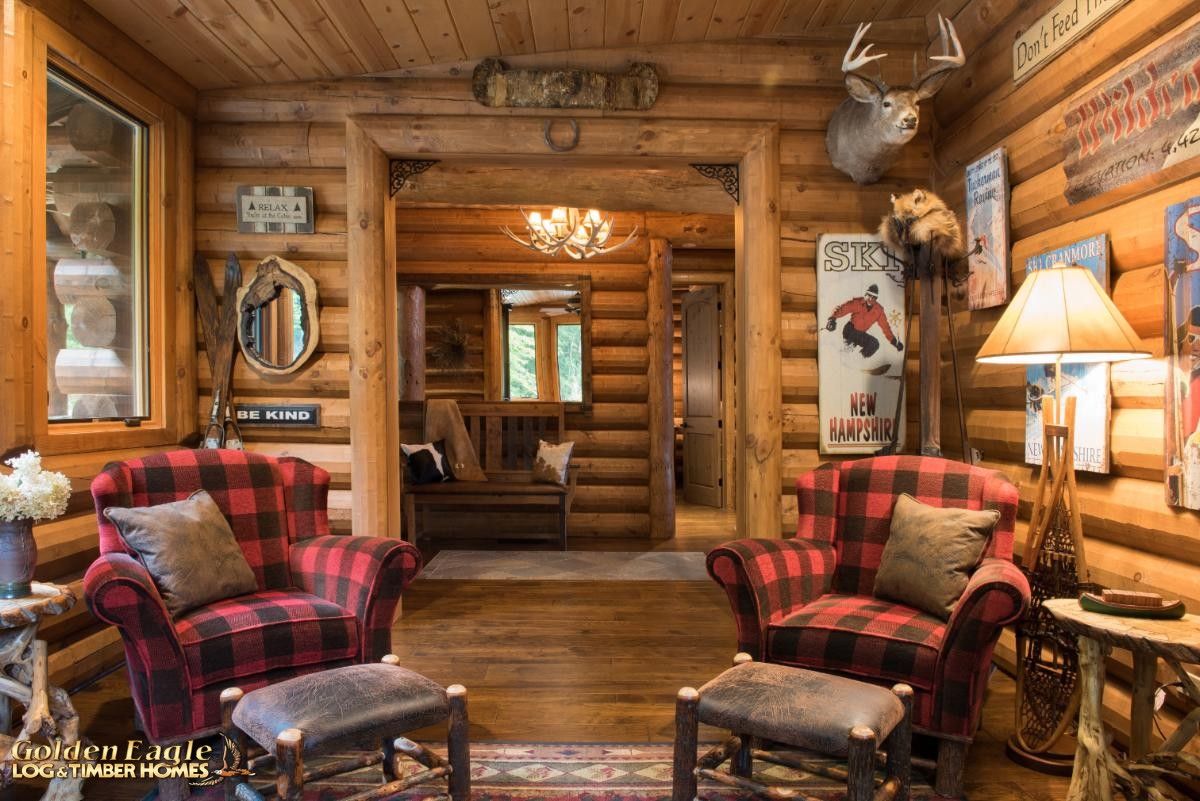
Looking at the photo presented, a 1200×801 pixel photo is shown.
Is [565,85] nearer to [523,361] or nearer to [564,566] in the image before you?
[564,566]

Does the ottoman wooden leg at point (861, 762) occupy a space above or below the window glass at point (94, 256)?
below

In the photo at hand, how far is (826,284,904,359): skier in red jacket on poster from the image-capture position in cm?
423

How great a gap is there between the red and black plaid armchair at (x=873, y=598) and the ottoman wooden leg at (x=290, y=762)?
57.3 inches

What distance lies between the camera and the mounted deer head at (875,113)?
3.48 meters

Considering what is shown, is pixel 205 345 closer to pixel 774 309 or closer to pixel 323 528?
pixel 323 528

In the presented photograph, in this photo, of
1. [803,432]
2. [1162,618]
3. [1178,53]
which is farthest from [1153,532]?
[803,432]

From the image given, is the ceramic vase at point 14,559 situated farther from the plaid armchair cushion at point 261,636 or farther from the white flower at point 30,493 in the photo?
the plaid armchair cushion at point 261,636

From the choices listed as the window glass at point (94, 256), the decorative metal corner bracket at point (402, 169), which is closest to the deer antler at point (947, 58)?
the decorative metal corner bracket at point (402, 169)

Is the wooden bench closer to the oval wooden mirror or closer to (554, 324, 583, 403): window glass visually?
the oval wooden mirror

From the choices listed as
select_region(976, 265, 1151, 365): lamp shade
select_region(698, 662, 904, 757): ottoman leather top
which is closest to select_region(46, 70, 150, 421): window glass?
select_region(698, 662, 904, 757): ottoman leather top

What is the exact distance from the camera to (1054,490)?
2.61m

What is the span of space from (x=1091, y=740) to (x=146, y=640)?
2.73 meters

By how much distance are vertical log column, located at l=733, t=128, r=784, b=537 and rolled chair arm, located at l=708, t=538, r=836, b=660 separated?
1.27 metres

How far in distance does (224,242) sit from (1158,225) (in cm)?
428
